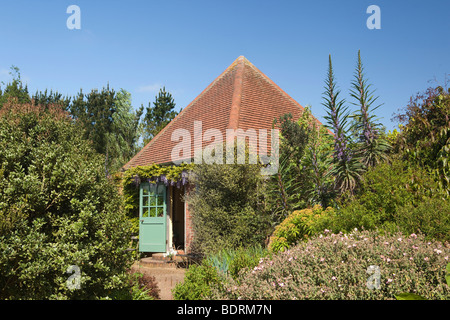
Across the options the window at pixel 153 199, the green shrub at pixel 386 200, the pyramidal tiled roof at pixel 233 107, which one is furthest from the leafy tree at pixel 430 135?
the window at pixel 153 199

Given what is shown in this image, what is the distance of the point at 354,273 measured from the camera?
4336mm

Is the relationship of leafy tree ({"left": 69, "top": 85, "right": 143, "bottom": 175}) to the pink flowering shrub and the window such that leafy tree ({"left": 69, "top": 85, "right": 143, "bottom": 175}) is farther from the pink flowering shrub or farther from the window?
the pink flowering shrub

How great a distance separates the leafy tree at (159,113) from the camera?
25.8m

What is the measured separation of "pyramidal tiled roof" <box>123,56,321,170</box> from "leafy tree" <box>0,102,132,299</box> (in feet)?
22.6

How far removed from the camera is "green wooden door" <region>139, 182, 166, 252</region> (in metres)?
12.6

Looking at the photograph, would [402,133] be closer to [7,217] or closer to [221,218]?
[221,218]

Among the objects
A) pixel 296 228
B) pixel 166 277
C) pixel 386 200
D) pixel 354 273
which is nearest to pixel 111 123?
pixel 166 277

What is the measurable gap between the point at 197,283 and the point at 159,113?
68.6 feet

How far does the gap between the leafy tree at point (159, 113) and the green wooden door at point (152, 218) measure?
1309 cm

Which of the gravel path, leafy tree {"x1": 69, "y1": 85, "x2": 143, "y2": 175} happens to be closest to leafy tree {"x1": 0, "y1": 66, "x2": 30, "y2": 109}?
leafy tree {"x1": 69, "y1": 85, "x2": 143, "y2": 175}

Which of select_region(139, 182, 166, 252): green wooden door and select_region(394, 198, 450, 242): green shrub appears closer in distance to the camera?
select_region(394, 198, 450, 242): green shrub

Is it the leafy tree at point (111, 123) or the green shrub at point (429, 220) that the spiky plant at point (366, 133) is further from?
the leafy tree at point (111, 123)

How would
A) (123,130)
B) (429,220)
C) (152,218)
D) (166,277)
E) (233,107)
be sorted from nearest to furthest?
(429,220) → (166,277) → (152,218) → (233,107) → (123,130)

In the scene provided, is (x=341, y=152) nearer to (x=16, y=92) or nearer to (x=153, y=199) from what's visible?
(x=153, y=199)
